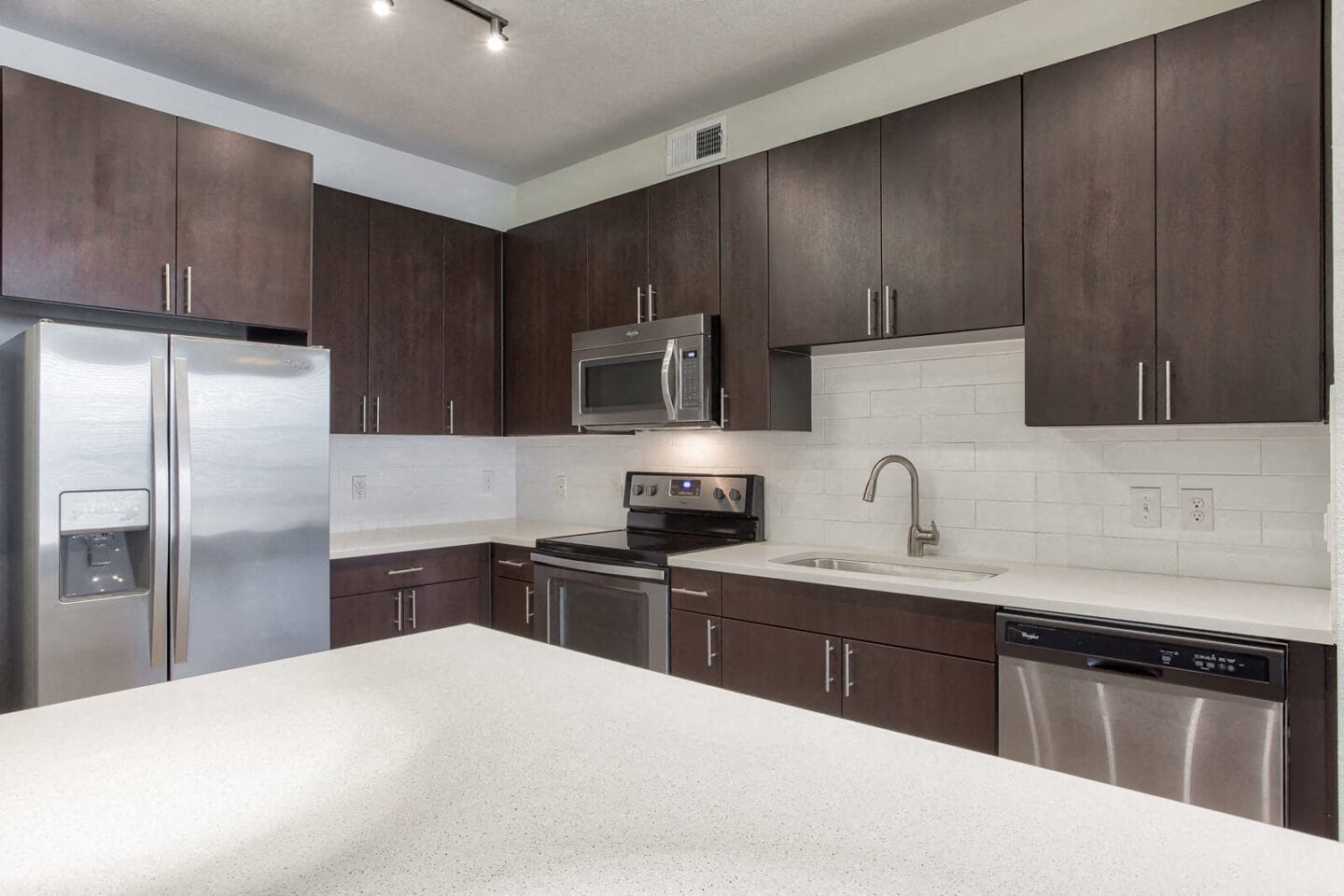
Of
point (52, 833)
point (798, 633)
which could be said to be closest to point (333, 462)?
point (798, 633)

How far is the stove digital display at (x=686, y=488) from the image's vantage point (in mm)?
3340

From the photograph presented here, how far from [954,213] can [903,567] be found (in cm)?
118

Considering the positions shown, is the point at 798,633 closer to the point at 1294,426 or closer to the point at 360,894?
the point at 1294,426

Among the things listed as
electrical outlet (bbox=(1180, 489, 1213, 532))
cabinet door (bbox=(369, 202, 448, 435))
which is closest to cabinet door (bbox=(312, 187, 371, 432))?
cabinet door (bbox=(369, 202, 448, 435))

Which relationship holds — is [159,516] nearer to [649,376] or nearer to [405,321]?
[405,321]

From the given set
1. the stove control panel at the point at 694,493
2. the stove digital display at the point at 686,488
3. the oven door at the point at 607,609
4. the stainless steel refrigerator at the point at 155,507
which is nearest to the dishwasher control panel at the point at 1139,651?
the oven door at the point at 607,609

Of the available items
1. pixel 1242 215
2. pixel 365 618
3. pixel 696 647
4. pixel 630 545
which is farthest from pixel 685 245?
pixel 365 618

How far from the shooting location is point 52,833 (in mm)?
712

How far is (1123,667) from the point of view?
6.00 ft

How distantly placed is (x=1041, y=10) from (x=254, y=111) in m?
3.06

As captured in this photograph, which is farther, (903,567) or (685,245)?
(685,245)

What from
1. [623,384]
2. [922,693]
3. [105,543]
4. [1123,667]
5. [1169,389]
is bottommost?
[922,693]

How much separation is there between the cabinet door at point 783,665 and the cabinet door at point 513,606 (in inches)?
40.4

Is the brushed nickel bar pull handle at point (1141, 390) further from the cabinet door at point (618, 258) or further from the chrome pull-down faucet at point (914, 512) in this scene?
the cabinet door at point (618, 258)
